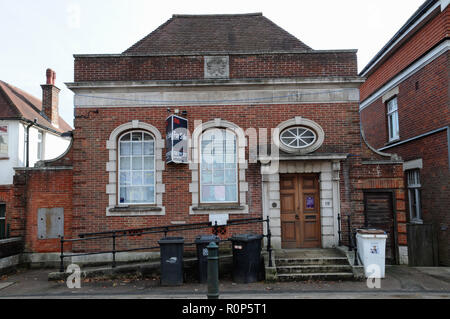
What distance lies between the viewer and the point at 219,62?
35.4 feet

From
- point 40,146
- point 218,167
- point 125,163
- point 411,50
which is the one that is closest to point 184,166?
point 218,167

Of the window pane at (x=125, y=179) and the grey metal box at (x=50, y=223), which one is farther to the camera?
the grey metal box at (x=50, y=223)

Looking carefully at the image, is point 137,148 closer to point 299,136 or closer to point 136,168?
point 136,168

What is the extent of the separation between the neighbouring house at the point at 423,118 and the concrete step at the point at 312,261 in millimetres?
3309

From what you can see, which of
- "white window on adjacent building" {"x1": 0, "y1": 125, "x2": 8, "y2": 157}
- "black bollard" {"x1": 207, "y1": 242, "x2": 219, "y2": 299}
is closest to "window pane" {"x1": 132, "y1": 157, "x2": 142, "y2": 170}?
"black bollard" {"x1": 207, "y1": 242, "x2": 219, "y2": 299}

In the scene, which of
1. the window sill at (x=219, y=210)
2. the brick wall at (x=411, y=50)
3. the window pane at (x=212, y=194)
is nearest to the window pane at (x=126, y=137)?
Result: the window pane at (x=212, y=194)

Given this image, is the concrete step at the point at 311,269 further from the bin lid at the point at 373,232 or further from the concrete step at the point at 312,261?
the bin lid at the point at 373,232

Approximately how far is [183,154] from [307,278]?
4769 mm

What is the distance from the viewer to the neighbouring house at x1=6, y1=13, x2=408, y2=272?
10.4 meters

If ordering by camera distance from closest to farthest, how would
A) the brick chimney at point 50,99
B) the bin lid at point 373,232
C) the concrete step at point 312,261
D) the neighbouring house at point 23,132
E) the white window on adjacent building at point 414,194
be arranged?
1. the bin lid at point 373,232
2. the concrete step at point 312,261
3. the white window on adjacent building at point 414,194
4. the neighbouring house at point 23,132
5. the brick chimney at point 50,99

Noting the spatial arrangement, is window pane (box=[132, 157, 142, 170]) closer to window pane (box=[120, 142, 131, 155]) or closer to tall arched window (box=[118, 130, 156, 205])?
tall arched window (box=[118, 130, 156, 205])

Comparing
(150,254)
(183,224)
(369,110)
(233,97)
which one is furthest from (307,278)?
(369,110)

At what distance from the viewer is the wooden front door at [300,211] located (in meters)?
10.4

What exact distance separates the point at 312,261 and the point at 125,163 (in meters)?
6.09
